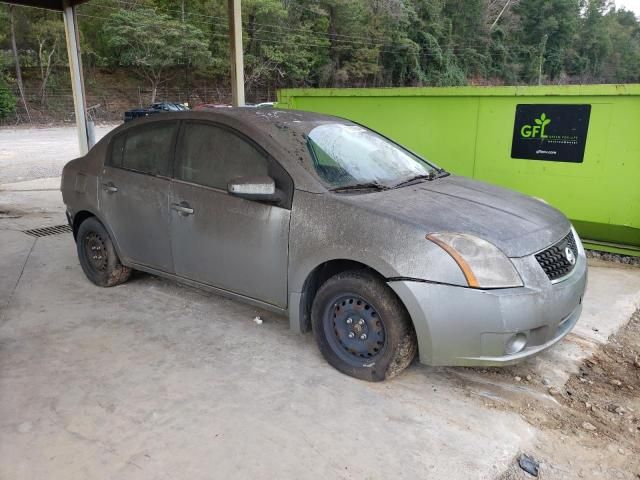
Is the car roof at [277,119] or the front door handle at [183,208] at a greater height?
the car roof at [277,119]

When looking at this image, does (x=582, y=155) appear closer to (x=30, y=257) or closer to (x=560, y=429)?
(x=560, y=429)

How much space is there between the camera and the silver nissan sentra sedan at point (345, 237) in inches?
99.5

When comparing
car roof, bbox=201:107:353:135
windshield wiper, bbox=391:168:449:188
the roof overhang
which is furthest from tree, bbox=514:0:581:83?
car roof, bbox=201:107:353:135

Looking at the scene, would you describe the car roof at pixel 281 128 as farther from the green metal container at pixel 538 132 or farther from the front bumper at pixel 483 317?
the green metal container at pixel 538 132

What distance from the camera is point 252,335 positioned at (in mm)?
3494

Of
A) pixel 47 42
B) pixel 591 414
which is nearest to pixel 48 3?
pixel 591 414

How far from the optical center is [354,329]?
288 centimetres

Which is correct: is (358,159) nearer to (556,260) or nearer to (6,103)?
(556,260)

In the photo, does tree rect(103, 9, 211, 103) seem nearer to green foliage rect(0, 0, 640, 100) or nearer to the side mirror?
green foliage rect(0, 0, 640, 100)

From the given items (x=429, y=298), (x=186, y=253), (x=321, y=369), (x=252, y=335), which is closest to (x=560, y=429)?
(x=429, y=298)

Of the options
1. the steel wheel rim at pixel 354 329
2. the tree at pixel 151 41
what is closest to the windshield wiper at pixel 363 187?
the steel wheel rim at pixel 354 329

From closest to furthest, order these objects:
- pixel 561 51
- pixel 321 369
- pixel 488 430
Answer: pixel 488 430, pixel 321 369, pixel 561 51

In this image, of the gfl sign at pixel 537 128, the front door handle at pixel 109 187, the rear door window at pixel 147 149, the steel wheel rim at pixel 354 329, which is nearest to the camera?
the steel wheel rim at pixel 354 329

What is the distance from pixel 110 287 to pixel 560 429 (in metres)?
3.57
